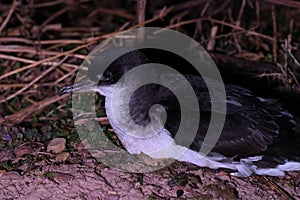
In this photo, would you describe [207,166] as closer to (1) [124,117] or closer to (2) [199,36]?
(1) [124,117]

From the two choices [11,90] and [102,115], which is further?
[11,90]

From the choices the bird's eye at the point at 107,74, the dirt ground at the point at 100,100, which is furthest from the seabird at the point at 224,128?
the dirt ground at the point at 100,100

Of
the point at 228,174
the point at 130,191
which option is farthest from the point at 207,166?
the point at 130,191

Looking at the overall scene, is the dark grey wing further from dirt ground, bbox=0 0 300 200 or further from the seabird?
dirt ground, bbox=0 0 300 200

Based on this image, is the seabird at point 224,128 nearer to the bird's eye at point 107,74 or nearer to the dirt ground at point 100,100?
the bird's eye at point 107,74

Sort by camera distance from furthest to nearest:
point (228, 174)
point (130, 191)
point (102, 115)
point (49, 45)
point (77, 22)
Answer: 1. point (77, 22)
2. point (49, 45)
3. point (102, 115)
4. point (228, 174)
5. point (130, 191)

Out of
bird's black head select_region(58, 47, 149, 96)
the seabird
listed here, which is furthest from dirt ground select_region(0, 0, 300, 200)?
bird's black head select_region(58, 47, 149, 96)

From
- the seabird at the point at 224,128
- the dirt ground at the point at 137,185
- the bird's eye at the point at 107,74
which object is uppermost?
the bird's eye at the point at 107,74

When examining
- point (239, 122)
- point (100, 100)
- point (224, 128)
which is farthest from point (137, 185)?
point (100, 100)
